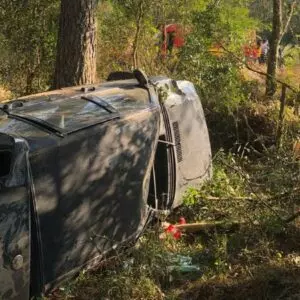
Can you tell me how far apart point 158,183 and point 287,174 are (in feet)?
4.49

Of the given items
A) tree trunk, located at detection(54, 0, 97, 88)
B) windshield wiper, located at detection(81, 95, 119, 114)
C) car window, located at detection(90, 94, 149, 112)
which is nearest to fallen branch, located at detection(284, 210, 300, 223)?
car window, located at detection(90, 94, 149, 112)

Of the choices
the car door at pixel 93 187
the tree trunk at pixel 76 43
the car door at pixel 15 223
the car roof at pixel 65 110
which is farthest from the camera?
the tree trunk at pixel 76 43

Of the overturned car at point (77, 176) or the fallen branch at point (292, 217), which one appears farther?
the fallen branch at point (292, 217)

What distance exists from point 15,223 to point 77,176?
2.25ft

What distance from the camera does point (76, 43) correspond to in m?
7.18

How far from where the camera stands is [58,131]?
13.3 feet

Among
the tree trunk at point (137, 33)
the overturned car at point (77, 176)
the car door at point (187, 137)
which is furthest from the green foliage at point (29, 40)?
the overturned car at point (77, 176)

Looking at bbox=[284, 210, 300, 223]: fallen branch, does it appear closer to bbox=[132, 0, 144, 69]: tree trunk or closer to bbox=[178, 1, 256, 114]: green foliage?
bbox=[178, 1, 256, 114]: green foliage

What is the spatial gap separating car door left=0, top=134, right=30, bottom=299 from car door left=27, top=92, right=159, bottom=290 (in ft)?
0.52

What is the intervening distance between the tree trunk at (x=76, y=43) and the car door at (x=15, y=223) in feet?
12.3

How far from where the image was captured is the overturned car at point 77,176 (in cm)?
357

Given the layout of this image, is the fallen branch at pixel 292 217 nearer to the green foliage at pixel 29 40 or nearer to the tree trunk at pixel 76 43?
the tree trunk at pixel 76 43

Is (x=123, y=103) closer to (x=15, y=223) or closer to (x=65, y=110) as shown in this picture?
(x=65, y=110)

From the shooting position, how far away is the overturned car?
3.57m
